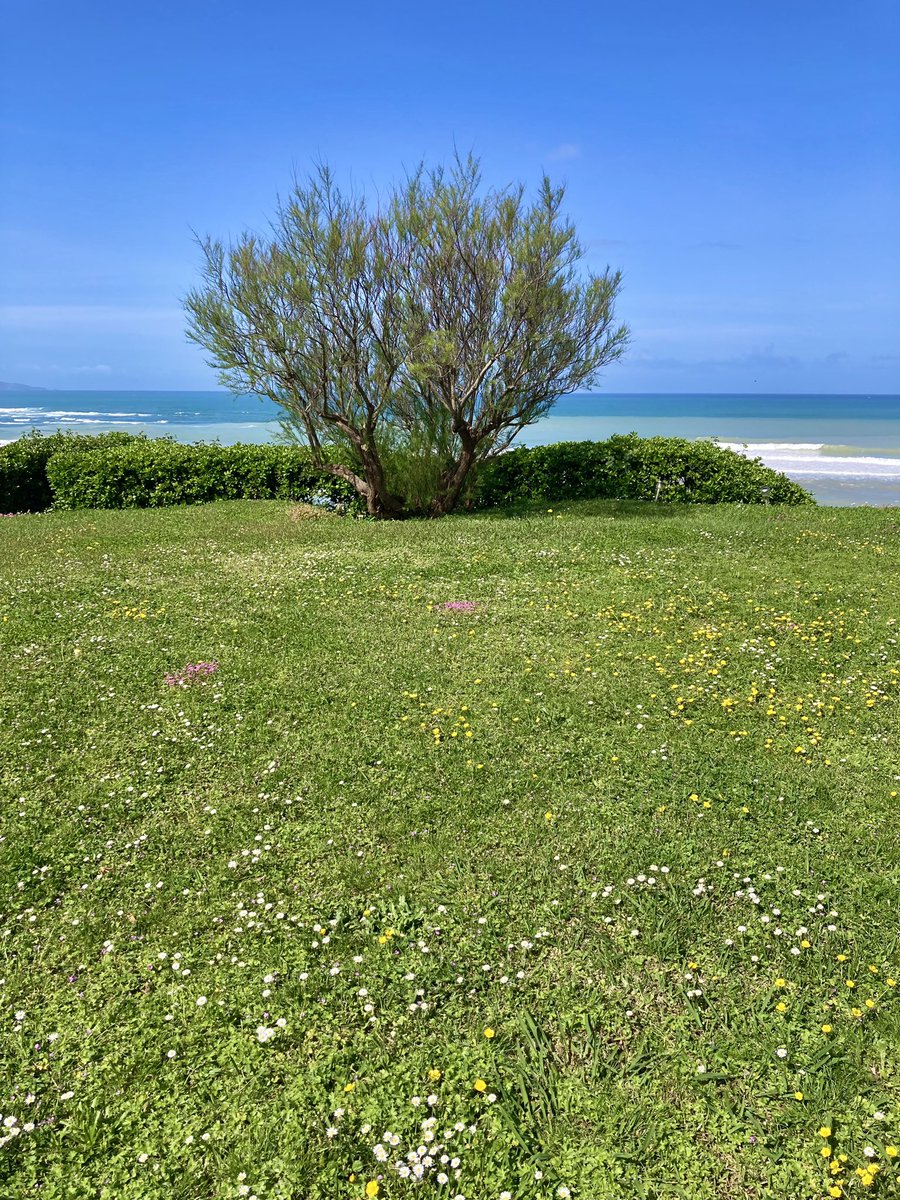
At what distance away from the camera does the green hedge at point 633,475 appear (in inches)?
818

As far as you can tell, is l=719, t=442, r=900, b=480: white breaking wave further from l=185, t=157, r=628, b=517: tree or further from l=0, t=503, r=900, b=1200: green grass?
l=0, t=503, r=900, b=1200: green grass

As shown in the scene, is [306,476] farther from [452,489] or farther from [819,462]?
[819,462]

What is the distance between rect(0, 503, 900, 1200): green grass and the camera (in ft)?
11.6

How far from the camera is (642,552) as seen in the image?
568 inches

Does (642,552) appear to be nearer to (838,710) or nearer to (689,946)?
(838,710)

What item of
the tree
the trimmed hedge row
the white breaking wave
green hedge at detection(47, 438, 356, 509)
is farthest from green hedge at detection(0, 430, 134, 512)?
the white breaking wave

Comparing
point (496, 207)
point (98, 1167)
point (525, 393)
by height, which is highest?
point (496, 207)

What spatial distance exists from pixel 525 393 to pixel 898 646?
11.2 m

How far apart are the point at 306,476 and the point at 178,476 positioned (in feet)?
13.3

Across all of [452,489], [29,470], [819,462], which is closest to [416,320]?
A: [452,489]

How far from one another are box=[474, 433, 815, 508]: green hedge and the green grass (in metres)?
10.9

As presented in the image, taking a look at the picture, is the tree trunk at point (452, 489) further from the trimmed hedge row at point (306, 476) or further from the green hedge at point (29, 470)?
the green hedge at point (29, 470)

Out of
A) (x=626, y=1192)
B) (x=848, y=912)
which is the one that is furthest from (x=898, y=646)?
(x=626, y=1192)

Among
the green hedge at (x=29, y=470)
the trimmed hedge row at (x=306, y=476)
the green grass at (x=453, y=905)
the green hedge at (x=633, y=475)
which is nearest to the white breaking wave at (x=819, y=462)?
the green hedge at (x=633, y=475)
